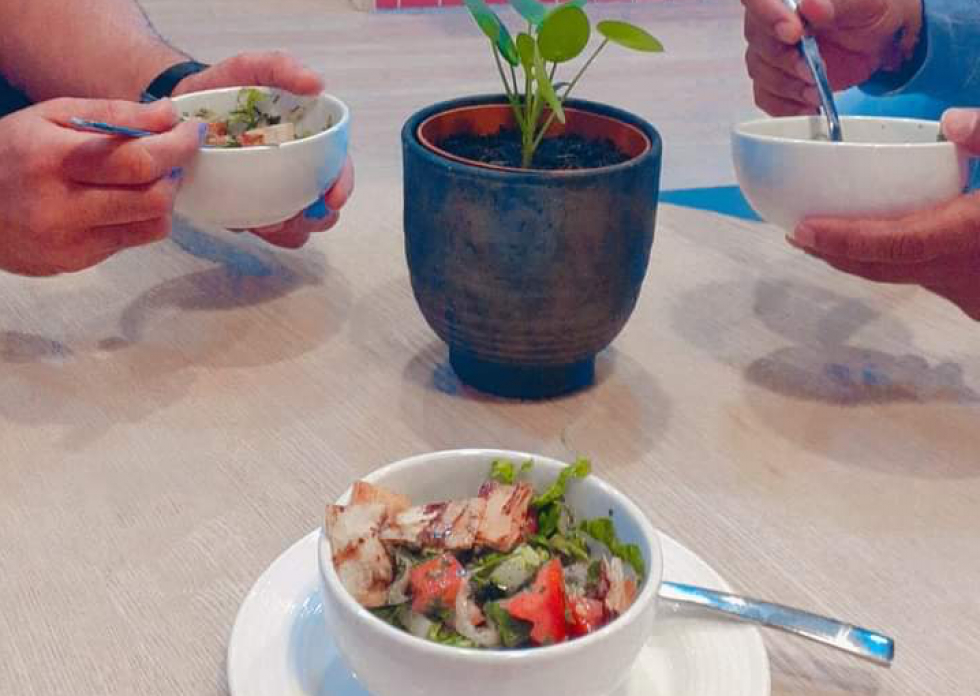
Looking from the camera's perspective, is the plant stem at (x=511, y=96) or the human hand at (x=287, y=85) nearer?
the plant stem at (x=511, y=96)

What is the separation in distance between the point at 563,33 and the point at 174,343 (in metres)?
0.40

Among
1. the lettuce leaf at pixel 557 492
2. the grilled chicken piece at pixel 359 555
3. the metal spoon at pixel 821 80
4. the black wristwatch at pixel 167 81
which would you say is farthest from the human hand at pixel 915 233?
the black wristwatch at pixel 167 81

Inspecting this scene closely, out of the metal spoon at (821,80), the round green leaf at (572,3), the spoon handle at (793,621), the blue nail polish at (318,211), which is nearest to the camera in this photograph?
the spoon handle at (793,621)

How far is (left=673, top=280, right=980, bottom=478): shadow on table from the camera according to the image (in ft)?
2.43

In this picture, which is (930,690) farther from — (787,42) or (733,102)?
(733,102)

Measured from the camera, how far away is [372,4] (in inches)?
105

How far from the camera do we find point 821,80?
93 cm

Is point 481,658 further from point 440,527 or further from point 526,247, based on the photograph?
point 526,247

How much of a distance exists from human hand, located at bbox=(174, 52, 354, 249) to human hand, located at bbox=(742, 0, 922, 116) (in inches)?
16.6

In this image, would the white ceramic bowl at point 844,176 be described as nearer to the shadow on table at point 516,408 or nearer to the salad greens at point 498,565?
the shadow on table at point 516,408

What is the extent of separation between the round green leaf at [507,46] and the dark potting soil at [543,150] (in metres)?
0.07

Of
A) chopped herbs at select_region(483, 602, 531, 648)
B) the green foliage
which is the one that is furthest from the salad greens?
the green foliage

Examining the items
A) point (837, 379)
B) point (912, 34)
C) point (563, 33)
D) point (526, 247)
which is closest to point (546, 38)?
point (563, 33)

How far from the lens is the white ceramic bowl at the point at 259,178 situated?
822 millimetres
